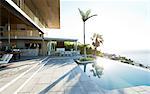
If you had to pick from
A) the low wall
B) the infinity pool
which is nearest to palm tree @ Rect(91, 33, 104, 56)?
the low wall

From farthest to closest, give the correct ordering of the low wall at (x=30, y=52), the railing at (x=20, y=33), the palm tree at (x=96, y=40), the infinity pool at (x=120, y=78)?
1. the palm tree at (x=96, y=40)
2. the low wall at (x=30, y=52)
3. the railing at (x=20, y=33)
4. the infinity pool at (x=120, y=78)

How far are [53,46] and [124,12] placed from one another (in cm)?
1636

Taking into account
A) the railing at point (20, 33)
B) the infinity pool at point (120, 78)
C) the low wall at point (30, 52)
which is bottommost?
the infinity pool at point (120, 78)

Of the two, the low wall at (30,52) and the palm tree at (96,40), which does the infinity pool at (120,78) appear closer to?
the low wall at (30,52)

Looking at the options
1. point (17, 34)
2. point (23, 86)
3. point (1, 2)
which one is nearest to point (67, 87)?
point (23, 86)

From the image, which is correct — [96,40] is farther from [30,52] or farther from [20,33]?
[20,33]

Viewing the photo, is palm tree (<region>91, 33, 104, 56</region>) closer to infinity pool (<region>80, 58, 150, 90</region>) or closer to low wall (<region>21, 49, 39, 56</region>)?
low wall (<region>21, 49, 39, 56</region>)

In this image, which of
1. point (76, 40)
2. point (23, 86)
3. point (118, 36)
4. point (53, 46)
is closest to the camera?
point (23, 86)

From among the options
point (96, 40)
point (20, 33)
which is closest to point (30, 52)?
point (20, 33)

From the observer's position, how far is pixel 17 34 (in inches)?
966

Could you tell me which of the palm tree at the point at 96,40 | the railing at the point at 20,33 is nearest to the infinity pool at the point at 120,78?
the railing at the point at 20,33

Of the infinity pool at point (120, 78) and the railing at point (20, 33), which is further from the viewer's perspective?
the railing at point (20, 33)

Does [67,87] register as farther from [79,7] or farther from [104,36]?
[104,36]

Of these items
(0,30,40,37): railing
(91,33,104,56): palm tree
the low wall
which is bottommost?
the low wall
